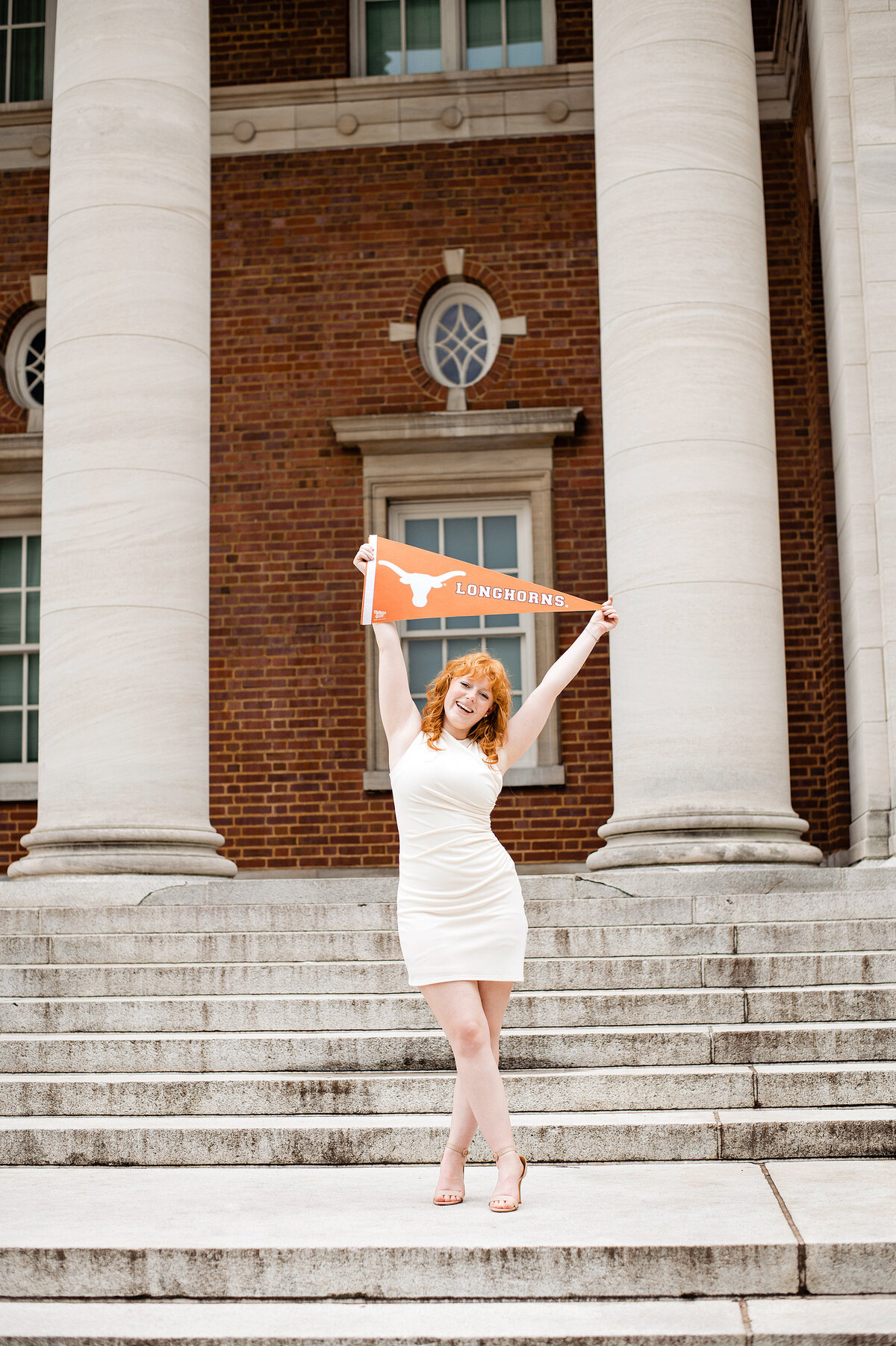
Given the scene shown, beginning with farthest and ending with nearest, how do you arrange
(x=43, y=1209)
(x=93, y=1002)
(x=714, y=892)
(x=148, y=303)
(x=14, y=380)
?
(x=14, y=380), (x=148, y=303), (x=714, y=892), (x=93, y=1002), (x=43, y=1209)

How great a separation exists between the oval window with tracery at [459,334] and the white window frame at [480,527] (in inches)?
47.4

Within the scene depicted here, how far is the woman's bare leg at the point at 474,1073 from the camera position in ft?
15.8

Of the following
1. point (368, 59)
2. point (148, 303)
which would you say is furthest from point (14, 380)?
Result: point (148, 303)

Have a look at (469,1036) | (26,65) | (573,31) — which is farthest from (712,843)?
(26,65)

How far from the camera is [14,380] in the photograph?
15398mm

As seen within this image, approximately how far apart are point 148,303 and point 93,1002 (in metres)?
4.99

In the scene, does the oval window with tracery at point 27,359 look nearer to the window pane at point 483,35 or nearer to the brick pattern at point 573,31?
the window pane at point 483,35

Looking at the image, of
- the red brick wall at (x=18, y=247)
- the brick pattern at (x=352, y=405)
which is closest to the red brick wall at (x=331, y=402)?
the brick pattern at (x=352, y=405)

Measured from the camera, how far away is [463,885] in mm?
4941

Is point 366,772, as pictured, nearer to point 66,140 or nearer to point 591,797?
point 591,797

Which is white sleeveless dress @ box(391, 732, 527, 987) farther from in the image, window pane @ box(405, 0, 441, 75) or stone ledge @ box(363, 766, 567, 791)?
window pane @ box(405, 0, 441, 75)

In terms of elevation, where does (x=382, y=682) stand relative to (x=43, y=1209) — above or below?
above

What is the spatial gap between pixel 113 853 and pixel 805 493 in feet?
25.1

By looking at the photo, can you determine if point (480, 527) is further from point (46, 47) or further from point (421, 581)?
point (421, 581)
